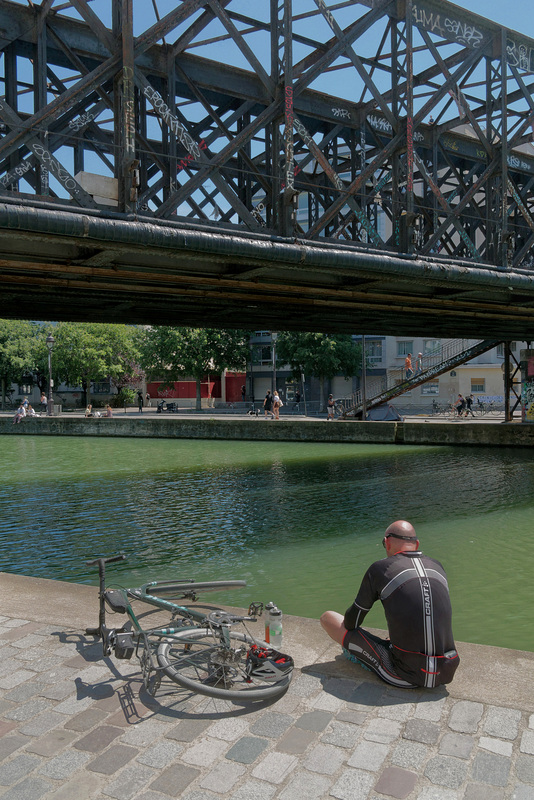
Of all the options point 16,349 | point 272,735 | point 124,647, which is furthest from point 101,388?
point 272,735

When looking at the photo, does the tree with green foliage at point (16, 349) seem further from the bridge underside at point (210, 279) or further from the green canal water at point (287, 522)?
the bridge underside at point (210, 279)

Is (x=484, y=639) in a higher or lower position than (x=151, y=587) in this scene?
lower

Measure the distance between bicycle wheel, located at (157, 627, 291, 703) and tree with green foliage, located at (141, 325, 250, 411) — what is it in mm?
Result: 52933

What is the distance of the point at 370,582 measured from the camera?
4383 millimetres

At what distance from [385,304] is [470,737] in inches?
523

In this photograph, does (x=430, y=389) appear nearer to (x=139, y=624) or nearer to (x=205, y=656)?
(x=139, y=624)

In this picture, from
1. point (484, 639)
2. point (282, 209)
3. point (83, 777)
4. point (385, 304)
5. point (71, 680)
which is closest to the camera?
point (83, 777)

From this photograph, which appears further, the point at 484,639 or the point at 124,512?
the point at 124,512

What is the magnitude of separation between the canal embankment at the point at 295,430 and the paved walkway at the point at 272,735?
2394 centimetres

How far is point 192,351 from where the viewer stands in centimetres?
5794

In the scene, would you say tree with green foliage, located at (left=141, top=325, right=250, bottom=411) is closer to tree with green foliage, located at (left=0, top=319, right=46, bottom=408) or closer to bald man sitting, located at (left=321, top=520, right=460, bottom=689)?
tree with green foliage, located at (left=0, top=319, right=46, bottom=408)

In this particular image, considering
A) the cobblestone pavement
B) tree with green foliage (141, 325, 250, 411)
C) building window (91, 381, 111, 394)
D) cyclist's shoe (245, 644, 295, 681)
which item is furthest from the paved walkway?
building window (91, 381, 111, 394)

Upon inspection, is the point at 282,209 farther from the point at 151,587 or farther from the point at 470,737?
the point at 470,737

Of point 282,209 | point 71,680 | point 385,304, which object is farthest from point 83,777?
point 385,304
